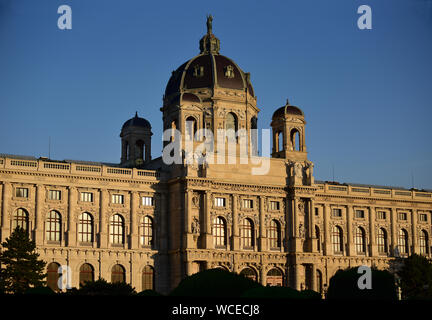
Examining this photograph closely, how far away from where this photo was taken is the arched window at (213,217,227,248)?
3027 inches

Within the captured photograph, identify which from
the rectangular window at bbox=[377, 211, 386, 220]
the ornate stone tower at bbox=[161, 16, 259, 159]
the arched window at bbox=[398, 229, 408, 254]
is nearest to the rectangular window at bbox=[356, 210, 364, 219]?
the rectangular window at bbox=[377, 211, 386, 220]

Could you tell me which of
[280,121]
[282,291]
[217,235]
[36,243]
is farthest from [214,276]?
[280,121]

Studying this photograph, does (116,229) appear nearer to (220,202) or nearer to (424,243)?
(220,202)

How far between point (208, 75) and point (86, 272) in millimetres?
27018

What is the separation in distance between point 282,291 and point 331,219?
6519 cm

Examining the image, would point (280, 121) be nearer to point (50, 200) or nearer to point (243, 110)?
Result: point (243, 110)

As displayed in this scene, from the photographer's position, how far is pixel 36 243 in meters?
69.2

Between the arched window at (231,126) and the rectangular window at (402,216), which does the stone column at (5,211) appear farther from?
the rectangular window at (402,216)

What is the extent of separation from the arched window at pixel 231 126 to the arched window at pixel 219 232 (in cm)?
1142

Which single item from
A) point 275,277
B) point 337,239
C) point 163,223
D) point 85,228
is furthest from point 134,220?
point 337,239

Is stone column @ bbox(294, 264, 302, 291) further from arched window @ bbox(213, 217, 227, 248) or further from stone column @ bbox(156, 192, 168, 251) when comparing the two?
stone column @ bbox(156, 192, 168, 251)

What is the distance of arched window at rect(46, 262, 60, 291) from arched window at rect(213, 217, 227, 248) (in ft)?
52.4

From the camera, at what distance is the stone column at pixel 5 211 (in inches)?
2687
